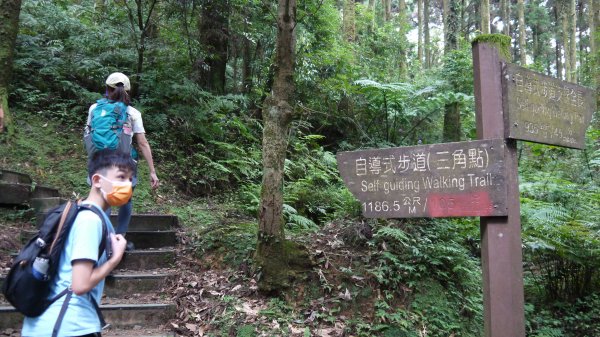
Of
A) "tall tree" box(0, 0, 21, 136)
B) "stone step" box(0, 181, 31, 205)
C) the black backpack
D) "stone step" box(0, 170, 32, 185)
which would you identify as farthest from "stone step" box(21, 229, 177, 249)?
the black backpack

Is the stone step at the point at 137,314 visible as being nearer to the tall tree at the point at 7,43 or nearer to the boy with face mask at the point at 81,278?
the boy with face mask at the point at 81,278

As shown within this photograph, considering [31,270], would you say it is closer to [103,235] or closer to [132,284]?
[103,235]

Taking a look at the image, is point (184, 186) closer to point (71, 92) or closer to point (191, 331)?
point (71, 92)

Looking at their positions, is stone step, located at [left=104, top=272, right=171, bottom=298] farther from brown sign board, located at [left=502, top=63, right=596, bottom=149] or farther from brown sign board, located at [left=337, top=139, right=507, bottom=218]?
brown sign board, located at [left=502, top=63, right=596, bottom=149]

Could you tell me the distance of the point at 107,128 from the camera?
4168 millimetres

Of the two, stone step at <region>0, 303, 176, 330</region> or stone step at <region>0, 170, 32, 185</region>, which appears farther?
stone step at <region>0, 170, 32, 185</region>

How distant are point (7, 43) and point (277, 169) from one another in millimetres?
6217

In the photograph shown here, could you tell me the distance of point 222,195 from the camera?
8.33 meters

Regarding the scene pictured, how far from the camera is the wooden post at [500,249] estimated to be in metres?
2.95

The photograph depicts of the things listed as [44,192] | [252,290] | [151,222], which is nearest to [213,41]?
[44,192]

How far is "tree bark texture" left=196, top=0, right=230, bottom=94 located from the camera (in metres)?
10.0

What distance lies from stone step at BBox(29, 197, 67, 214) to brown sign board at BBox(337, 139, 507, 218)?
443cm

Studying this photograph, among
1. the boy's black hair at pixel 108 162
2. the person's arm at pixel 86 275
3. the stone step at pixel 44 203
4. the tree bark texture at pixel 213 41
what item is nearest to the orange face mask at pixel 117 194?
the boy's black hair at pixel 108 162

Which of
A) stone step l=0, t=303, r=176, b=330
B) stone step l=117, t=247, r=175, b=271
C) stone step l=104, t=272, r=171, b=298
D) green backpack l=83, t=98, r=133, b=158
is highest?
green backpack l=83, t=98, r=133, b=158
